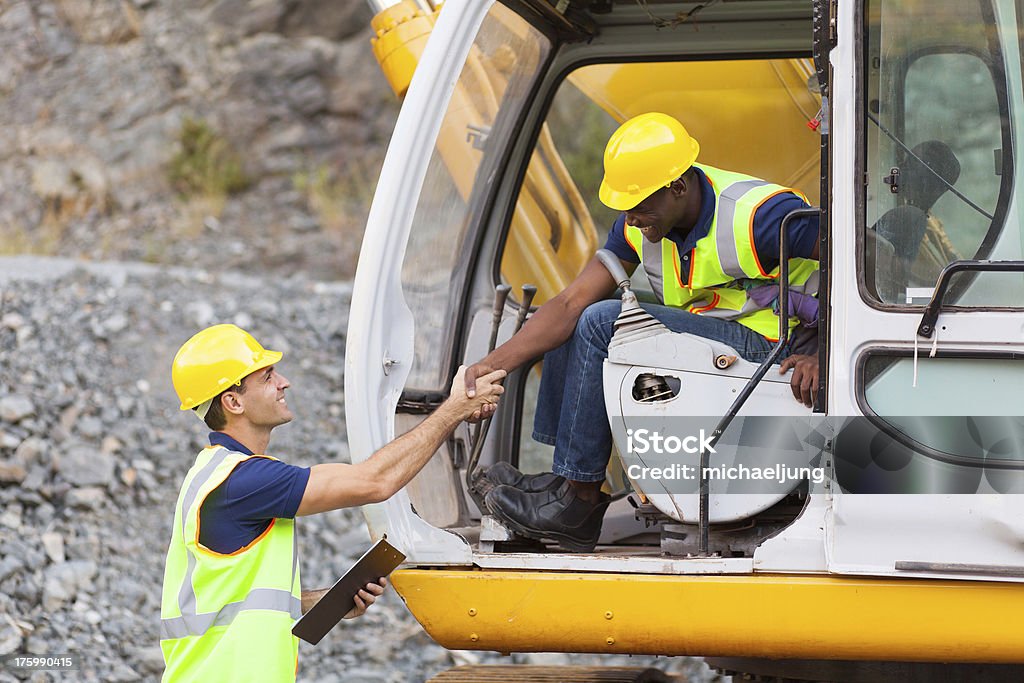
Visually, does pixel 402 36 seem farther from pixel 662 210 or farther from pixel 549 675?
pixel 549 675

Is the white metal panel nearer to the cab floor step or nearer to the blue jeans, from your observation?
the blue jeans

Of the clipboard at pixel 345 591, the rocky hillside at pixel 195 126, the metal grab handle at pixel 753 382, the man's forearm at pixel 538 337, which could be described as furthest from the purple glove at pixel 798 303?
the rocky hillside at pixel 195 126

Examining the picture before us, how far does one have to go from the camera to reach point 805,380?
3.02 meters

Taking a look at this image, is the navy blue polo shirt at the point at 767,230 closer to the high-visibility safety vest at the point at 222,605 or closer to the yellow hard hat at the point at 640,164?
the yellow hard hat at the point at 640,164

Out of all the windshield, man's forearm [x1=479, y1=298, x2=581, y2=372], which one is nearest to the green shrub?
man's forearm [x1=479, y1=298, x2=581, y2=372]

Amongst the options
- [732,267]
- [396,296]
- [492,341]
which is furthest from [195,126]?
[732,267]

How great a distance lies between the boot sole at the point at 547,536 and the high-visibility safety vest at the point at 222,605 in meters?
0.69

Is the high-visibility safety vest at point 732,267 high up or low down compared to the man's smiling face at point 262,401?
up

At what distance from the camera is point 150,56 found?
1462 centimetres

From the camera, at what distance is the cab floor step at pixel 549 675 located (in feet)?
12.4

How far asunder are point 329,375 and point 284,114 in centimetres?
701

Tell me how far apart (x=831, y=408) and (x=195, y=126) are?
12386 mm

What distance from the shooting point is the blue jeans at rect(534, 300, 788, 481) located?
10.8 feet

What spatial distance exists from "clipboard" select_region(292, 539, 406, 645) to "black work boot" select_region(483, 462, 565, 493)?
531 millimetres
